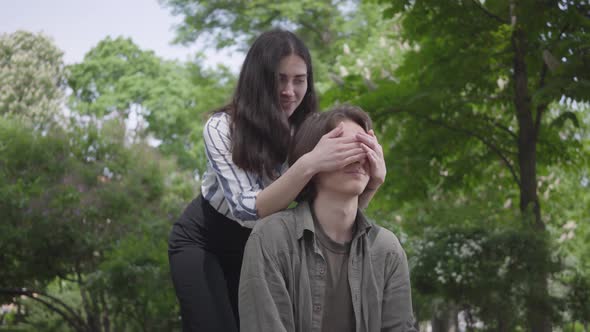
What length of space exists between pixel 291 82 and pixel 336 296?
35.1 inches

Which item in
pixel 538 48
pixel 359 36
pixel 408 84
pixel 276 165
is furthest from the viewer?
pixel 359 36

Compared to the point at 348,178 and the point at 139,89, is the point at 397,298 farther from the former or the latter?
the point at 139,89

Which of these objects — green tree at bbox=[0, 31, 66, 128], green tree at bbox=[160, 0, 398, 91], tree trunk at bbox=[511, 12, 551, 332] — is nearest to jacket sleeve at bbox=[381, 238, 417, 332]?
tree trunk at bbox=[511, 12, 551, 332]

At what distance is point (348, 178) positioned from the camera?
2.29 m

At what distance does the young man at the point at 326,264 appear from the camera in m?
2.15

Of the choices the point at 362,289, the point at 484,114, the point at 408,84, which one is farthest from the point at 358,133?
the point at 484,114

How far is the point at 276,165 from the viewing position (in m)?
2.69

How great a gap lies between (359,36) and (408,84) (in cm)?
1275

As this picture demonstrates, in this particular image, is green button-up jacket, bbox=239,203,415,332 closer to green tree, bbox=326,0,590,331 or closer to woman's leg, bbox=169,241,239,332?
woman's leg, bbox=169,241,239,332

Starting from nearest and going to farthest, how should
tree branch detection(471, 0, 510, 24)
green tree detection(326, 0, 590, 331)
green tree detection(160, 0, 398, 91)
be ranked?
green tree detection(326, 0, 590, 331), tree branch detection(471, 0, 510, 24), green tree detection(160, 0, 398, 91)

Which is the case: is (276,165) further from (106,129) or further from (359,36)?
(359,36)

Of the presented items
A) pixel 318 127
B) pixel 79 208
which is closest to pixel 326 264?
pixel 318 127

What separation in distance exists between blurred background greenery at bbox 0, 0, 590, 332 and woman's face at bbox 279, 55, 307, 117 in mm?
4054

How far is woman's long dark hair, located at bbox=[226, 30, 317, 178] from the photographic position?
8.60 feet
